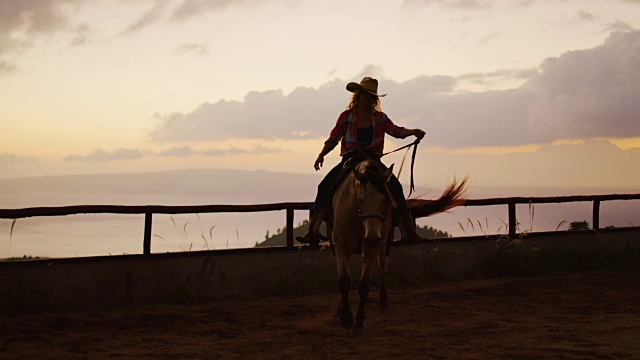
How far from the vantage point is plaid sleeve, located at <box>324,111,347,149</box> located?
8.79m

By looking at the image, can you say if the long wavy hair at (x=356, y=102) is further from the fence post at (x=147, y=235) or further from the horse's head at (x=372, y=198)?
the fence post at (x=147, y=235)

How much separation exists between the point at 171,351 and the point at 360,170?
283cm

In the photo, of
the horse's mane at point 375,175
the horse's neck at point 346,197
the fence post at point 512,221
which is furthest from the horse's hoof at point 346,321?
the fence post at point 512,221

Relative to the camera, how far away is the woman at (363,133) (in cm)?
865

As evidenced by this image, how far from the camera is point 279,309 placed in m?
9.42

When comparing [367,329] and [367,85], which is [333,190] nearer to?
[367,85]

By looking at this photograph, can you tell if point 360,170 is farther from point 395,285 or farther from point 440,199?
point 395,285

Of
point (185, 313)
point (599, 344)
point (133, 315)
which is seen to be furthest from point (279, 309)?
point (599, 344)

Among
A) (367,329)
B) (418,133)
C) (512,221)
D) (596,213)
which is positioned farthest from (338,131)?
(596,213)

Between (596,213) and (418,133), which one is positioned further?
(596,213)

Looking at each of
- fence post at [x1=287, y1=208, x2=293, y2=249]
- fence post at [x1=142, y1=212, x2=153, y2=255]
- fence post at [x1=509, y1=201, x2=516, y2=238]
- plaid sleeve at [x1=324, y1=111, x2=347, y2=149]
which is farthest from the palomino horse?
fence post at [x1=509, y1=201, x2=516, y2=238]

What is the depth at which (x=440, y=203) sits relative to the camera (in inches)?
415

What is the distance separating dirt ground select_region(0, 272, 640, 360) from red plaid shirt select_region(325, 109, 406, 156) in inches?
86.5

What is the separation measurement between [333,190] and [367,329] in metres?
1.74
